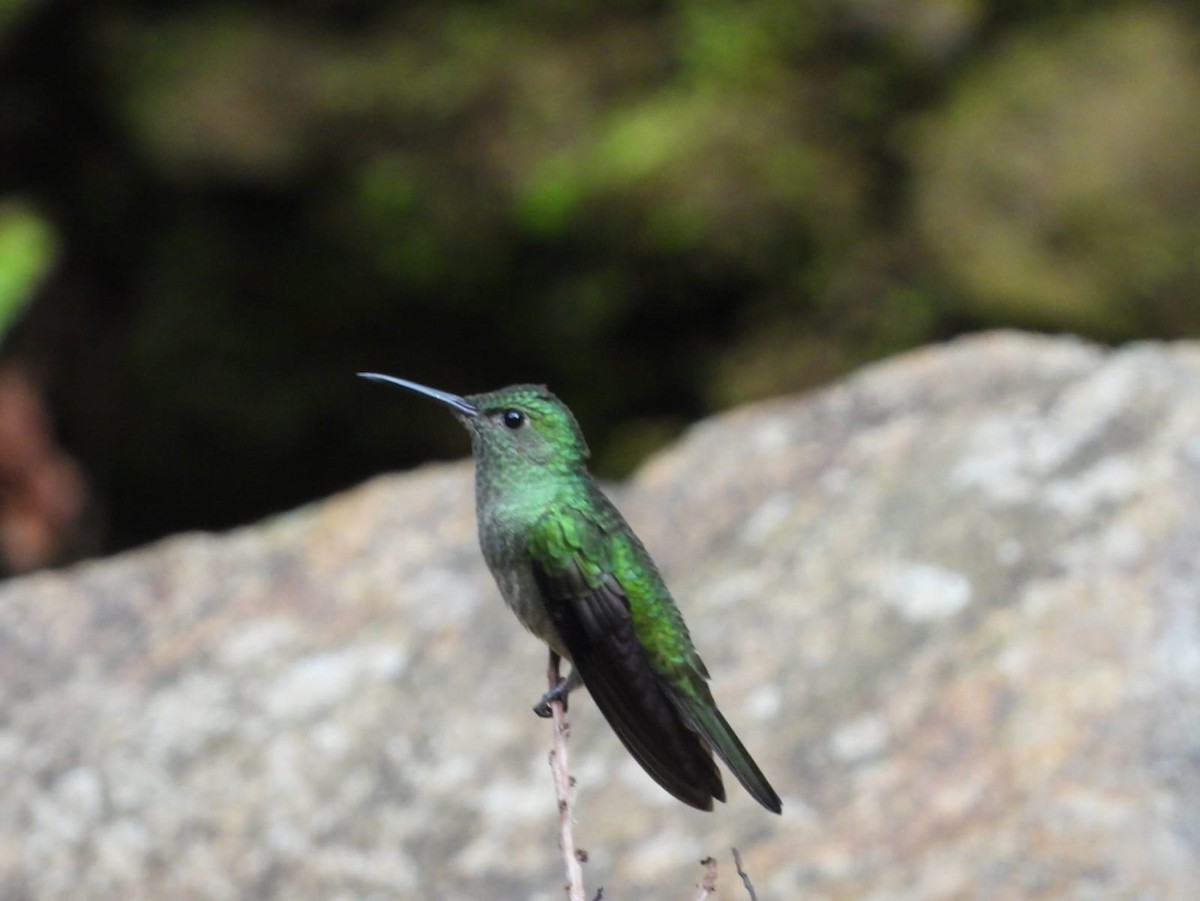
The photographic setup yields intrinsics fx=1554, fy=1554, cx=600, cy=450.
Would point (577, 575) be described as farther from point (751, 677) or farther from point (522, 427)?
point (751, 677)

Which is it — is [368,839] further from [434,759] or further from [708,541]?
[708,541]

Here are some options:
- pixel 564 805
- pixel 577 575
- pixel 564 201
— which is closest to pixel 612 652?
pixel 577 575

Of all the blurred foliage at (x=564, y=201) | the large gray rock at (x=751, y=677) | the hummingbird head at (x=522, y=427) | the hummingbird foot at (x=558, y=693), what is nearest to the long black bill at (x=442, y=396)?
the hummingbird head at (x=522, y=427)

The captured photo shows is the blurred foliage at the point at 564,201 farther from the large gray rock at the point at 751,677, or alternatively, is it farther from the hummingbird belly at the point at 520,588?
the hummingbird belly at the point at 520,588

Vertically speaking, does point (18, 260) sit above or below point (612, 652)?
above

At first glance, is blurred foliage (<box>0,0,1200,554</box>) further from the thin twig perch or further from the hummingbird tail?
the thin twig perch

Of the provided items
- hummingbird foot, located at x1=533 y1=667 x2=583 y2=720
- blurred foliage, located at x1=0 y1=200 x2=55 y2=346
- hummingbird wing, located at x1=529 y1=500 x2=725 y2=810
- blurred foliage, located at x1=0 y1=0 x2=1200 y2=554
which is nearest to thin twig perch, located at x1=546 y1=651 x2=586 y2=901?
hummingbird foot, located at x1=533 y1=667 x2=583 y2=720

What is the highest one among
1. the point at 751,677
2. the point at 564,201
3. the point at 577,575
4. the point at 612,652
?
the point at 564,201
